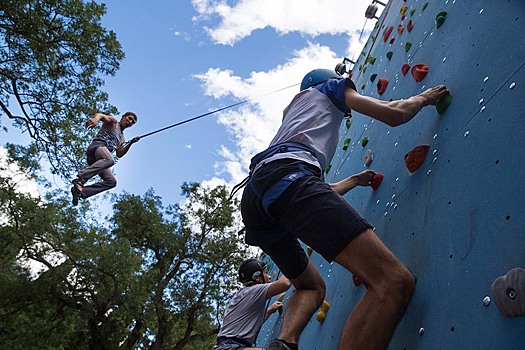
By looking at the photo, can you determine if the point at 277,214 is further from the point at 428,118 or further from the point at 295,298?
the point at 428,118

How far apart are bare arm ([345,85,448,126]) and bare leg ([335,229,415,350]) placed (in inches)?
22.0

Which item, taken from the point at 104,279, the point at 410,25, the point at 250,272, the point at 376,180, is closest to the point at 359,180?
the point at 376,180

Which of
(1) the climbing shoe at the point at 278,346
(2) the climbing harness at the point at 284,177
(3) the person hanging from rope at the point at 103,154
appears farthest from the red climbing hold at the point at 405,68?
(3) the person hanging from rope at the point at 103,154

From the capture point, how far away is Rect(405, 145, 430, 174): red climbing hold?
1.79 m

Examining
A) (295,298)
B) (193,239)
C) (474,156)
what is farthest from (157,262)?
(474,156)

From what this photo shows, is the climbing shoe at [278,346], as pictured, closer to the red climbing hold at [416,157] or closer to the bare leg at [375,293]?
the bare leg at [375,293]

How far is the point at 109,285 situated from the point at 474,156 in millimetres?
9854

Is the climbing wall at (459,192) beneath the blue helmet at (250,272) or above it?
beneath

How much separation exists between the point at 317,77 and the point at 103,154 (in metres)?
3.12

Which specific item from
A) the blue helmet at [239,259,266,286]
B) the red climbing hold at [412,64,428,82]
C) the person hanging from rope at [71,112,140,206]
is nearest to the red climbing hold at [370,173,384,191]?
the red climbing hold at [412,64,428,82]

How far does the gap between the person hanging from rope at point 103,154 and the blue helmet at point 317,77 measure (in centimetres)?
279

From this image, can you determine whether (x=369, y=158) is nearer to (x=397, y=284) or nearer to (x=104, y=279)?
(x=397, y=284)

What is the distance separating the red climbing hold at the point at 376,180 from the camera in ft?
7.50

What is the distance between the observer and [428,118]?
193cm
